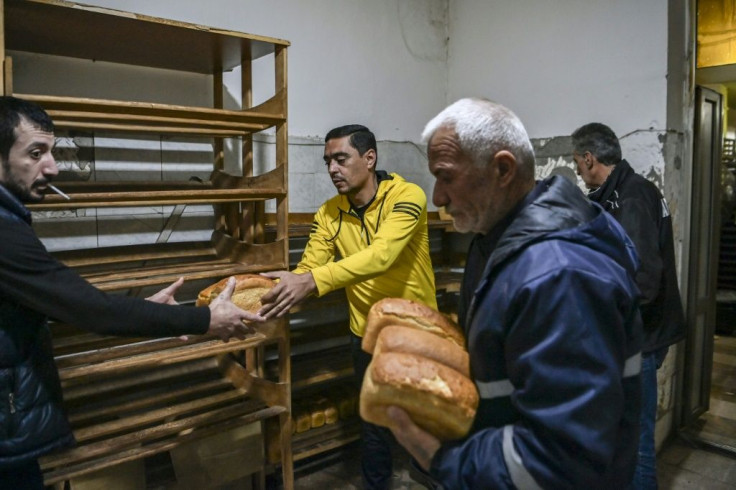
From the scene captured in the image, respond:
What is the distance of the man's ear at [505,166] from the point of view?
1023mm

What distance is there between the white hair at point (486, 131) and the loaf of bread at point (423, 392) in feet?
1.35

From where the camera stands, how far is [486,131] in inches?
39.9

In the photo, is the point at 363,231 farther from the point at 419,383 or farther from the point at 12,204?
the point at 419,383

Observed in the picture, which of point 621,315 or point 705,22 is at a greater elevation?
point 705,22

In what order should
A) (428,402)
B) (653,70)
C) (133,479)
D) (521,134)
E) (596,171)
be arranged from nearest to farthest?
1. (428,402)
2. (521,134)
3. (133,479)
4. (596,171)
5. (653,70)

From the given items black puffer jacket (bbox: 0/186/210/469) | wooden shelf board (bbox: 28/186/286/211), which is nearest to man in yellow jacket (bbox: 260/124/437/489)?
wooden shelf board (bbox: 28/186/286/211)

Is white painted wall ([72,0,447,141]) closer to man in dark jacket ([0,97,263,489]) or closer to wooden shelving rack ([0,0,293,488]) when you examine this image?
wooden shelving rack ([0,0,293,488])

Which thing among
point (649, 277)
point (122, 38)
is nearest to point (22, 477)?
point (122, 38)

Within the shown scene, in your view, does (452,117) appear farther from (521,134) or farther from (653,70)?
(653,70)

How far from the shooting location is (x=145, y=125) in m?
2.12

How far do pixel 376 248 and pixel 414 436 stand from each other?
1263 millimetres

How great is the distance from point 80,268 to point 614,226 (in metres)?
1.95

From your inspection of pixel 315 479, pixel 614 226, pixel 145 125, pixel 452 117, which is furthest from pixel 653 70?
pixel 315 479

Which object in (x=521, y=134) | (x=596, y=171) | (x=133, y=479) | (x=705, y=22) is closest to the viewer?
(x=521, y=134)
